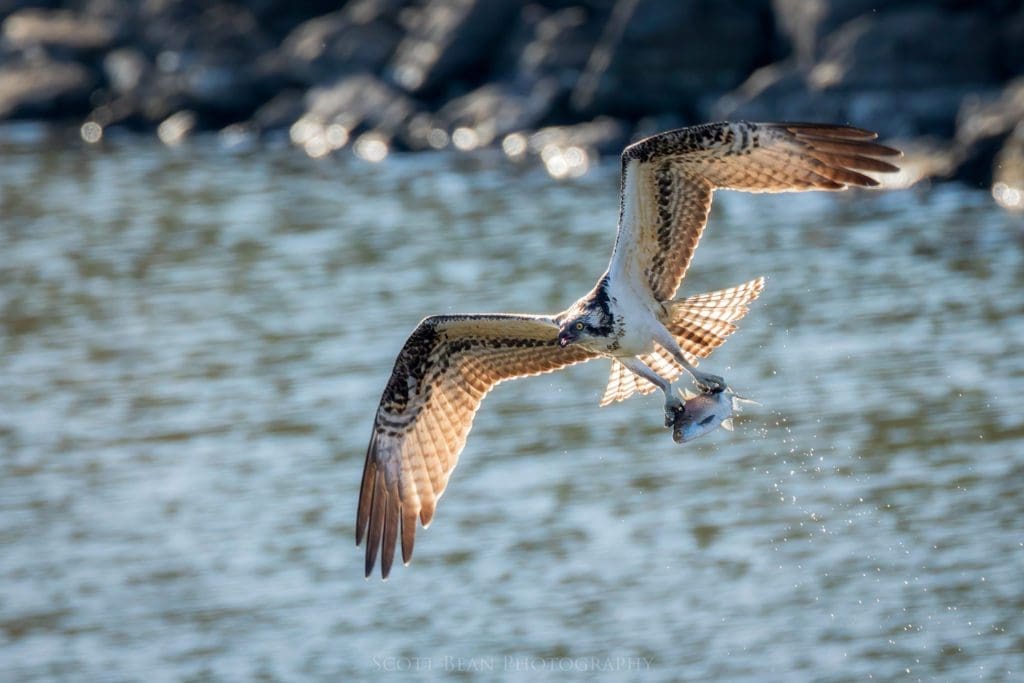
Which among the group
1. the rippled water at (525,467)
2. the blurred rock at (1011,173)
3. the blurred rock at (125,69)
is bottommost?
the rippled water at (525,467)

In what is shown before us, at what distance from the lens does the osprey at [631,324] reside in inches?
323

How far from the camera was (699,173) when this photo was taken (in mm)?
8438

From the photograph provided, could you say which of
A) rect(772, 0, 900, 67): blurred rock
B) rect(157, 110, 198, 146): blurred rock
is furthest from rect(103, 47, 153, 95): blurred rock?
rect(772, 0, 900, 67): blurred rock

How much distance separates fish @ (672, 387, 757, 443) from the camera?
8227 millimetres

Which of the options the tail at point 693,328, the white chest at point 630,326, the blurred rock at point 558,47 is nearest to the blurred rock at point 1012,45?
the blurred rock at point 558,47

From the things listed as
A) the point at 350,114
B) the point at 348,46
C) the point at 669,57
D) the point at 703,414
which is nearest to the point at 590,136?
the point at 669,57

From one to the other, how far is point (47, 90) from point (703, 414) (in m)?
28.4

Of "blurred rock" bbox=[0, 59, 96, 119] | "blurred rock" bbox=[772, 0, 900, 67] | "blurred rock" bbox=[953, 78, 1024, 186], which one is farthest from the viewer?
"blurred rock" bbox=[0, 59, 96, 119]

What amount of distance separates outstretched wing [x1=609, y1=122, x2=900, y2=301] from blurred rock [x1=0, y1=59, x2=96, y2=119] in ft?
90.5

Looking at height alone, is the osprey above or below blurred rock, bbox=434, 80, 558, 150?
below

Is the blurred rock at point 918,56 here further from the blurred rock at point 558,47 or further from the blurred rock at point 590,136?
the blurred rock at point 558,47

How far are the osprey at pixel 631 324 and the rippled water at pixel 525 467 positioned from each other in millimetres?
3364

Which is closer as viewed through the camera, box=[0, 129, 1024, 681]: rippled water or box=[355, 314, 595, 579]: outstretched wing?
box=[355, 314, 595, 579]: outstretched wing

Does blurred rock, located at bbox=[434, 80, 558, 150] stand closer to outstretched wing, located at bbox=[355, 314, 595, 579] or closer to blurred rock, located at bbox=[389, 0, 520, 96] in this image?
blurred rock, located at bbox=[389, 0, 520, 96]
